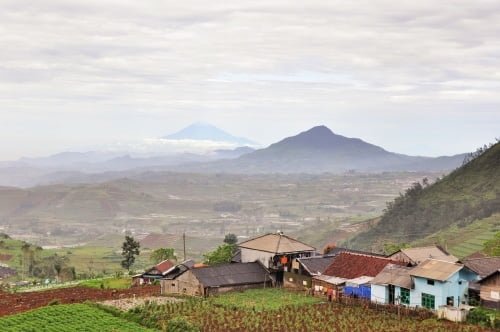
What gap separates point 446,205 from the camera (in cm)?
13638

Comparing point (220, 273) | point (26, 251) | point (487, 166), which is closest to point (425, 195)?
point (487, 166)

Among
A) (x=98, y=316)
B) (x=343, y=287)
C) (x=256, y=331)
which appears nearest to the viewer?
(x=256, y=331)

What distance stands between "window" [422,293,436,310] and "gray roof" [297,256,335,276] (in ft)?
40.2

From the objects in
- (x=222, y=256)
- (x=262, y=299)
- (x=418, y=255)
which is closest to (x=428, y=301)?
(x=418, y=255)

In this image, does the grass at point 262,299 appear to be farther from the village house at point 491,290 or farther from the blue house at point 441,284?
the village house at point 491,290

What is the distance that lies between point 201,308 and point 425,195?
114 meters

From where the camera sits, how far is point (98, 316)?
4228 cm

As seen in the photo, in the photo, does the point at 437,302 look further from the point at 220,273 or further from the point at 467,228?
the point at 467,228

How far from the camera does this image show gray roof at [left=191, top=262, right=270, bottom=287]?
53438 mm

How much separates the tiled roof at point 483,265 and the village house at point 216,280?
1786cm

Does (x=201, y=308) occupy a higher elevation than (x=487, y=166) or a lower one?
lower

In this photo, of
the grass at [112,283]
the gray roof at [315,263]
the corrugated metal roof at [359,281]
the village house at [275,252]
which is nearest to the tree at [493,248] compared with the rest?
the gray roof at [315,263]

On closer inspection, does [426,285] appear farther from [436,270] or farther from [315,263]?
[315,263]

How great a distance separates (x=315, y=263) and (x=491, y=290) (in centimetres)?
1703
